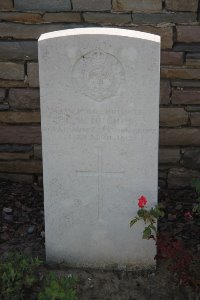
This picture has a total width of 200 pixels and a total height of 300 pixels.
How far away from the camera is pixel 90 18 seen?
3.64 metres

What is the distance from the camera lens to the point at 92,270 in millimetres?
3234

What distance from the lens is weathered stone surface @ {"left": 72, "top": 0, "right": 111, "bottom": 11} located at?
3.61 meters

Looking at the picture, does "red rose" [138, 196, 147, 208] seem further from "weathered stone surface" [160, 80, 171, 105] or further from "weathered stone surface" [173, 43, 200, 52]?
"weathered stone surface" [173, 43, 200, 52]

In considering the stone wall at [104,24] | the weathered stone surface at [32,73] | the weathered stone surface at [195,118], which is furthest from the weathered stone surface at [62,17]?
the weathered stone surface at [195,118]

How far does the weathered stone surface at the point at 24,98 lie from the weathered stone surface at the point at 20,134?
0.54 ft

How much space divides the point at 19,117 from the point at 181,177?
1.33 meters

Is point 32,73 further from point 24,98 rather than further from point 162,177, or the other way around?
point 162,177

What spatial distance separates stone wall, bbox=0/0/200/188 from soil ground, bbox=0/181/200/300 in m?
0.17

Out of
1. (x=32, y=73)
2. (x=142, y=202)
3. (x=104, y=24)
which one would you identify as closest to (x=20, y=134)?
(x=32, y=73)

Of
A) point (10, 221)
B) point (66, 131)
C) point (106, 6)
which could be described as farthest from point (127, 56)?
point (10, 221)

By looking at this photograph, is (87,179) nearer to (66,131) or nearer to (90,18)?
(66,131)

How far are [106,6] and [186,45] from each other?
2.07 feet

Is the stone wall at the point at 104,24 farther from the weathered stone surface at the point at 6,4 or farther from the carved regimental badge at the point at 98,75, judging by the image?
the carved regimental badge at the point at 98,75

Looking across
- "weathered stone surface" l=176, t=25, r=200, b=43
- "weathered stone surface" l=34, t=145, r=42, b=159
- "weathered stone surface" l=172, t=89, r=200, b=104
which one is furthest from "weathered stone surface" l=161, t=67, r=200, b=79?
"weathered stone surface" l=34, t=145, r=42, b=159
